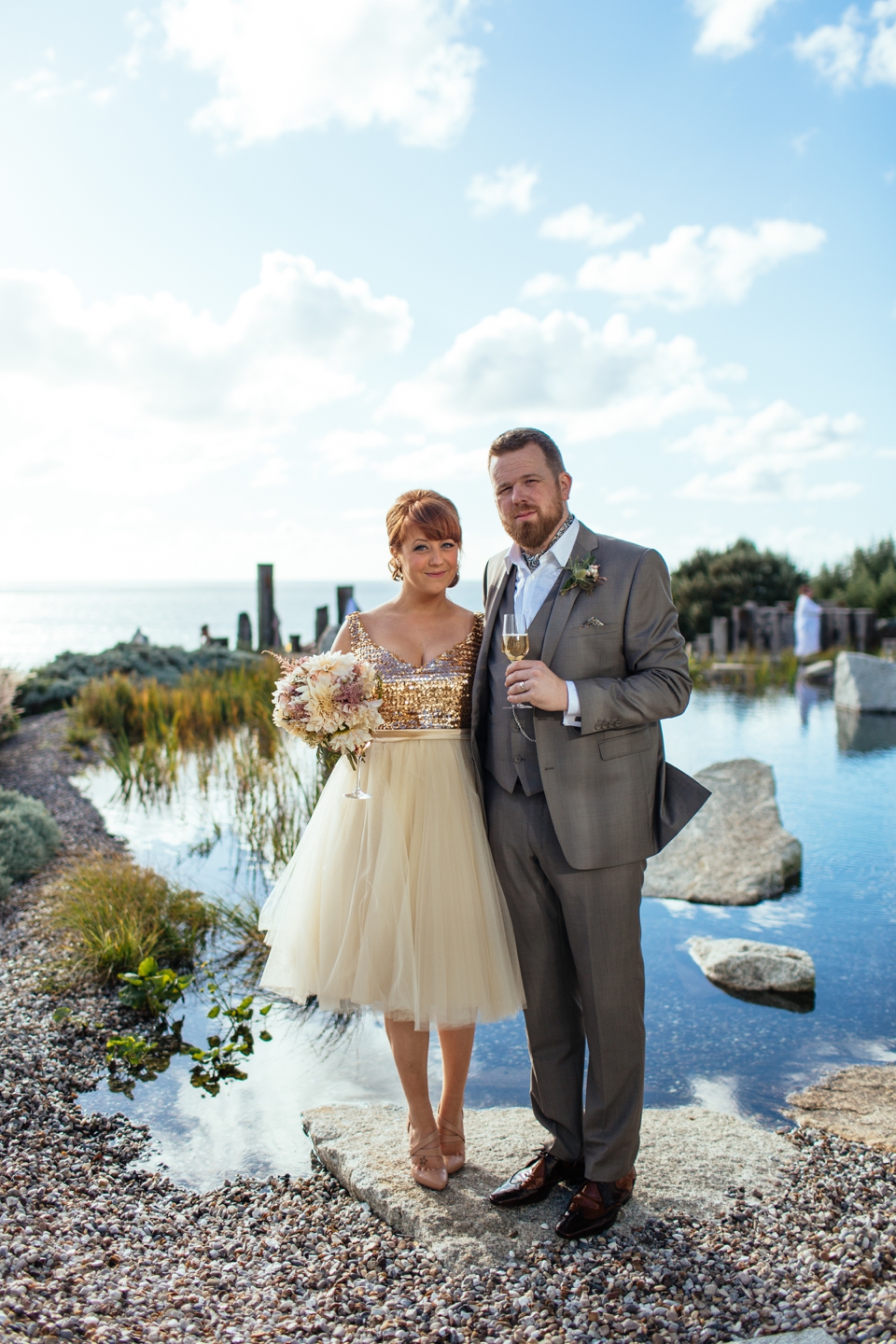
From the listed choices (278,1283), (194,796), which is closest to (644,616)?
(278,1283)

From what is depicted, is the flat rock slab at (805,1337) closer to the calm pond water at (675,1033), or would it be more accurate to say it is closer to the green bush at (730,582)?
the calm pond water at (675,1033)

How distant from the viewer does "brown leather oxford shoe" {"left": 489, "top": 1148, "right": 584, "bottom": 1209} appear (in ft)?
9.93

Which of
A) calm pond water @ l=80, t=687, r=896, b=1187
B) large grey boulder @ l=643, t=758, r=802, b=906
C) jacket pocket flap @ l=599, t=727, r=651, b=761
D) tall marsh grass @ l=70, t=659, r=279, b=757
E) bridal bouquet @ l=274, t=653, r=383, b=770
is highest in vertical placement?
bridal bouquet @ l=274, t=653, r=383, b=770

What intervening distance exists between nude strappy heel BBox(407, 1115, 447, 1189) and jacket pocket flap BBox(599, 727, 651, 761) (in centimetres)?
144

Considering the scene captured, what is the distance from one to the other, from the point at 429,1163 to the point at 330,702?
5.20ft

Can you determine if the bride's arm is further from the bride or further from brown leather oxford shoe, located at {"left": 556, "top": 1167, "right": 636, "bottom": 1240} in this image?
brown leather oxford shoe, located at {"left": 556, "top": 1167, "right": 636, "bottom": 1240}

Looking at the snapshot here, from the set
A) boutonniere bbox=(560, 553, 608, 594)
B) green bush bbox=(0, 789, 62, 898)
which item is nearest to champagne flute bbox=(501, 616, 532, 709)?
boutonniere bbox=(560, 553, 608, 594)

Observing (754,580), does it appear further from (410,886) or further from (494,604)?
(410,886)

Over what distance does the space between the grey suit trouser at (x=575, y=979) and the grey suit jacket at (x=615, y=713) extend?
0.12 m

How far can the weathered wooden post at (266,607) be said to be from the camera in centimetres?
1980

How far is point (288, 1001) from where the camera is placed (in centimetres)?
526

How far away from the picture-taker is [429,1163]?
10.4 feet

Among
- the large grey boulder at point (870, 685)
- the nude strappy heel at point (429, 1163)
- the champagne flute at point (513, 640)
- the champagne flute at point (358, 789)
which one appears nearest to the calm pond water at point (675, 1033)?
the nude strappy heel at point (429, 1163)

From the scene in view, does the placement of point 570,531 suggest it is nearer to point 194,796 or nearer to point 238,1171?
point 238,1171
